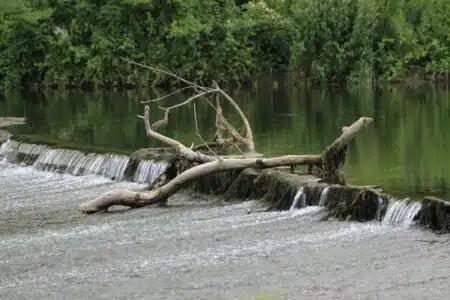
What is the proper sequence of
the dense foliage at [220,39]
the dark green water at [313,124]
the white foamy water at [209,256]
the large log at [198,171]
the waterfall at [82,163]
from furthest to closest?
1. the dense foliage at [220,39]
2. the waterfall at [82,163]
3. the dark green water at [313,124]
4. the large log at [198,171]
5. the white foamy water at [209,256]

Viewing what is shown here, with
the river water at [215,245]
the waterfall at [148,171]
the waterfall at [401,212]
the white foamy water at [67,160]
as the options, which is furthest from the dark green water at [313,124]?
the waterfall at [148,171]

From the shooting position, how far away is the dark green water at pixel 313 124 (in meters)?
20.4

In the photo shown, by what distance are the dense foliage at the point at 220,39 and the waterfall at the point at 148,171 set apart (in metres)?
31.1

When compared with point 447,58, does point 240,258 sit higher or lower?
lower

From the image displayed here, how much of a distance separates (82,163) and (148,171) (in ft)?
10.1

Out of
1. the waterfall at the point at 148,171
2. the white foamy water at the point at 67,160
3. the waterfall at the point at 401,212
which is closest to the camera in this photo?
the waterfall at the point at 401,212

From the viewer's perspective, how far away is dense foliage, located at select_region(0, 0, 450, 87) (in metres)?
52.2

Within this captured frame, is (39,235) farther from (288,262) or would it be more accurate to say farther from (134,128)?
(134,128)

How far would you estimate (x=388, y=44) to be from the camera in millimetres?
53188

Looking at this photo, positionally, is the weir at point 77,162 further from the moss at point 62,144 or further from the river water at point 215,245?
the moss at point 62,144

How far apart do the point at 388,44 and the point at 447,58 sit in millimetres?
3338

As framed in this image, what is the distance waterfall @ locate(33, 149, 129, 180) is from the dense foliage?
94.3 ft

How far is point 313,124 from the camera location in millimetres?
30438

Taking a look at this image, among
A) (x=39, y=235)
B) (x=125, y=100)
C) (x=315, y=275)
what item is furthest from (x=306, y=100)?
(x=315, y=275)
